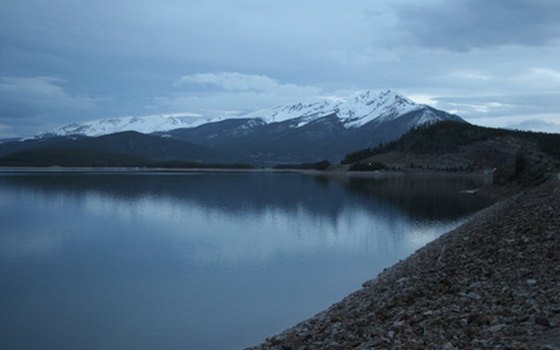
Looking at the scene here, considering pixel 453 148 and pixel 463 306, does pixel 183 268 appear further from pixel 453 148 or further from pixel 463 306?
pixel 453 148

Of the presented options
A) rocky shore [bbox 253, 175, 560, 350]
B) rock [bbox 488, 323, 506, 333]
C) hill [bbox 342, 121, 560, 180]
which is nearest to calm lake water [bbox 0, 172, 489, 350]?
rocky shore [bbox 253, 175, 560, 350]

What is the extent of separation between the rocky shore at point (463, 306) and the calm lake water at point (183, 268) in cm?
261

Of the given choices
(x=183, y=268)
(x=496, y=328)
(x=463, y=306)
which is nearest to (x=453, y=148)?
(x=183, y=268)

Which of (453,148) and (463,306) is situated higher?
(453,148)

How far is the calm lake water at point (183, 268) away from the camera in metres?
15.9

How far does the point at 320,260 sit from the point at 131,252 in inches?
397

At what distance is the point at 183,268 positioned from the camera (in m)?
24.5

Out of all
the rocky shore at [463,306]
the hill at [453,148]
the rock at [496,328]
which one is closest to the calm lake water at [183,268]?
the rocky shore at [463,306]

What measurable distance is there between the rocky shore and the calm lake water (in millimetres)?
2607

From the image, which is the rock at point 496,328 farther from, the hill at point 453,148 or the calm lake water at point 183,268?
the hill at point 453,148

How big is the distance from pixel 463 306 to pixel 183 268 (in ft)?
51.4

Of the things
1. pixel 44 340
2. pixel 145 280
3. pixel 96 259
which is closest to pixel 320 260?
pixel 145 280

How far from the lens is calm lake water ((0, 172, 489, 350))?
1589 centimetres

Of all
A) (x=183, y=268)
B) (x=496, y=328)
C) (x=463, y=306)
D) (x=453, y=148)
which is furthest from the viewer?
(x=453, y=148)
